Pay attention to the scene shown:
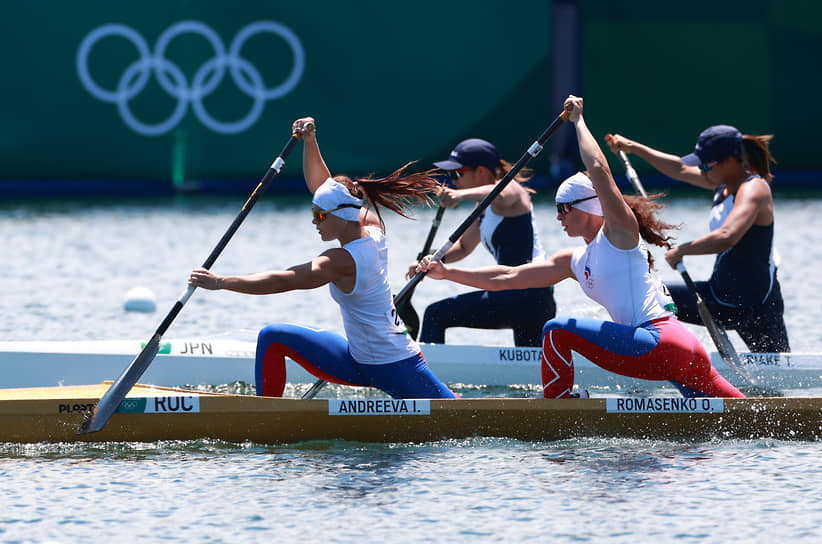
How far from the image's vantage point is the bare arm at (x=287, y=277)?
7.07m

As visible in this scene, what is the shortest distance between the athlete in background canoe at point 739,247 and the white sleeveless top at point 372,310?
227 centimetres

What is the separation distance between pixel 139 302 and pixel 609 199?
6.98 metres

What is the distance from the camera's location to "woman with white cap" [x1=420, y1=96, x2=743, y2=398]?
732 centimetres

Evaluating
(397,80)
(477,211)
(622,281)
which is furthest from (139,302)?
(397,80)

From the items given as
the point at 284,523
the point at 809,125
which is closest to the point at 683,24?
the point at 809,125

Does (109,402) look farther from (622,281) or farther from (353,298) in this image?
(622,281)

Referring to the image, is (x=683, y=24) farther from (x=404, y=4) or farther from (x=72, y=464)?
(x=72, y=464)

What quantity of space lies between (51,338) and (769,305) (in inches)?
228

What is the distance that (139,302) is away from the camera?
13070 mm

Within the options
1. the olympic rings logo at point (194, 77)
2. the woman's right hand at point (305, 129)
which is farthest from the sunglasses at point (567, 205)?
the olympic rings logo at point (194, 77)

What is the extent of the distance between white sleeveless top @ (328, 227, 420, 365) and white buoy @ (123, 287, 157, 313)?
5827 mm

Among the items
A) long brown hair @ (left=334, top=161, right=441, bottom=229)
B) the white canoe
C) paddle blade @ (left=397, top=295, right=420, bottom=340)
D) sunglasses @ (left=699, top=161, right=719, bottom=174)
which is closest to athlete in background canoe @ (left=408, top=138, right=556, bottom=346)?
the white canoe

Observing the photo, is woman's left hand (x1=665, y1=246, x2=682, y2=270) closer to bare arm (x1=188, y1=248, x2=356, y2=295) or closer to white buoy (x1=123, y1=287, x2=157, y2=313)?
bare arm (x1=188, y1=248, x2=356, y2=295)

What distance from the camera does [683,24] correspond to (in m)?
23.2
